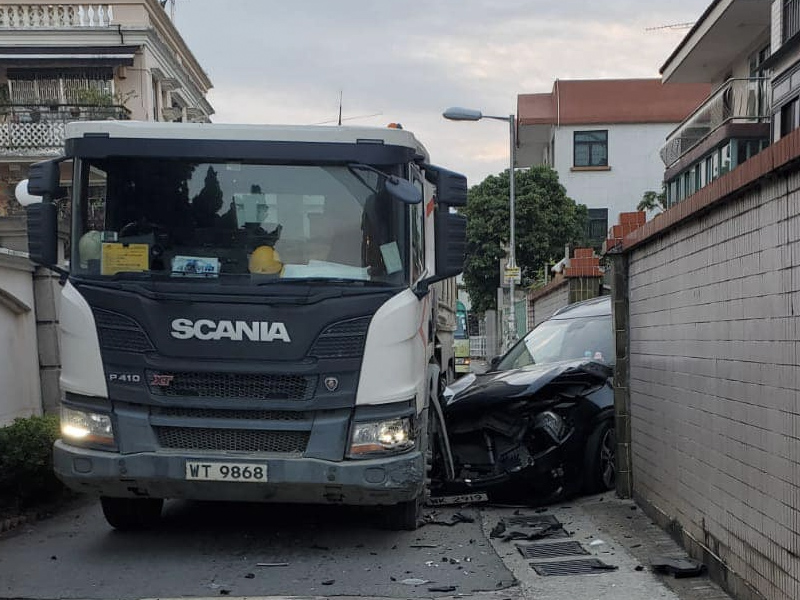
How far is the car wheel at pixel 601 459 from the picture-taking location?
7496 mm

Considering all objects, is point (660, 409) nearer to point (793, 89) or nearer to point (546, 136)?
point (793, 89)

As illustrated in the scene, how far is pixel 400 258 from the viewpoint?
18.7 ft

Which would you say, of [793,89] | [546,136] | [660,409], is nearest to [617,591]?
[660,409]

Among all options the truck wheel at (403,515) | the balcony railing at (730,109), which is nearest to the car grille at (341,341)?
the truck wheel at (403,515)

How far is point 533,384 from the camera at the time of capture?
7555 millimetres

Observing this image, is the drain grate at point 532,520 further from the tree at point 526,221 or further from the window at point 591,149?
the window at point 591,149

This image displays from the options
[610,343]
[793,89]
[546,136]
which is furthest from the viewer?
[546,136]

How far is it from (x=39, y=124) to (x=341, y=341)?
2113cm

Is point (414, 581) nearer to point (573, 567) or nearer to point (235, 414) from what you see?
point (573, 567)

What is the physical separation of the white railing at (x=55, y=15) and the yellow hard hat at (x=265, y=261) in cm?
2221

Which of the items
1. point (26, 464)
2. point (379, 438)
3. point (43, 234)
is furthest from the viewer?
point (26, 464)

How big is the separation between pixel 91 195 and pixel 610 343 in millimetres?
5338

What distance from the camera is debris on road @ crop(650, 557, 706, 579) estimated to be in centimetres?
490

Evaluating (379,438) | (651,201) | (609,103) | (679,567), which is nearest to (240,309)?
(379,438)
